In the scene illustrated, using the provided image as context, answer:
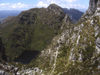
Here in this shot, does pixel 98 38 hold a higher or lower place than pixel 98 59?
higher

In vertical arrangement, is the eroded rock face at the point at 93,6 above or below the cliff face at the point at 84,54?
above

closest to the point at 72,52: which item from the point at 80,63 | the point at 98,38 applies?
the point at 80,63

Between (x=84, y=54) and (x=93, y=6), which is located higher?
(x=93, y=6)

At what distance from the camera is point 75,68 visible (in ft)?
325

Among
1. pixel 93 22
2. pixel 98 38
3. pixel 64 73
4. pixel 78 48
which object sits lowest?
pixel 64 73

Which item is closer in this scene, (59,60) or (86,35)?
(86,35)

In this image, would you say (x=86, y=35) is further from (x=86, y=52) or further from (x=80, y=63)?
(x=80, y=63)

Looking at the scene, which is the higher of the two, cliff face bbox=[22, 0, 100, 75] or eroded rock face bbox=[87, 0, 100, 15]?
eroded rock face bbox=[87, 0, 100, 15]

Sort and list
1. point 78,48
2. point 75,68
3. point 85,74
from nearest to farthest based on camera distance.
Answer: point 85,74 < point 75,68 < point 78,48

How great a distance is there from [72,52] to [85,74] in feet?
75.4

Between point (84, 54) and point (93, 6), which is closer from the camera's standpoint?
point (84, 54)

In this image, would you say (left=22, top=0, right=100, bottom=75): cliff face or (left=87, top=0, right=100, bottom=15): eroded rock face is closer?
(left=22, top=0, right=100, bottom=75): cliff face

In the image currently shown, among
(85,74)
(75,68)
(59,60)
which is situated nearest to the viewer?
(85,74)

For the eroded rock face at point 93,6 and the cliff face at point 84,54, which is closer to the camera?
the cliff face at point 84,54
